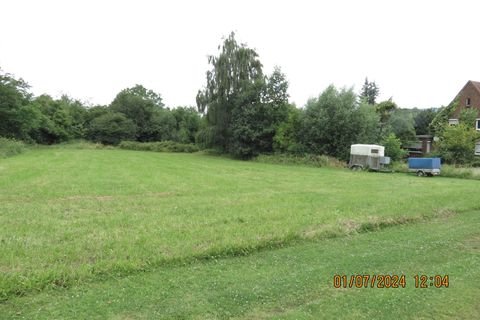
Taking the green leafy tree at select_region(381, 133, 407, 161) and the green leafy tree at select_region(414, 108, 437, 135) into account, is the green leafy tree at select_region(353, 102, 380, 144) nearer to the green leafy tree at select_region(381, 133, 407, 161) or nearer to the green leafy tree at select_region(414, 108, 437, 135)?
A: the green leafy tree at select_region(381, 133, 407, 161)

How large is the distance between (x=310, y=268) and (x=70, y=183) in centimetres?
1073

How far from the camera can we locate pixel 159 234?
21.2 feet

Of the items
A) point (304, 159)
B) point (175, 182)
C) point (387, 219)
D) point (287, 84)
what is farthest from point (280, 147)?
point (387, 219)

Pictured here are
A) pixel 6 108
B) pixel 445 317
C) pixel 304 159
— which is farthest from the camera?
pixel 6 108

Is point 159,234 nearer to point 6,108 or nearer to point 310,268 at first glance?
point 310,268

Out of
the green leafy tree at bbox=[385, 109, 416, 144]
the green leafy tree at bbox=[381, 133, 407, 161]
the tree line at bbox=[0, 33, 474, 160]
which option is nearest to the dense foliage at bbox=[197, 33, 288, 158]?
the tree line at bbox=[0, 33, 474, 160]

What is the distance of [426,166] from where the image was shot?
22906 millimetres

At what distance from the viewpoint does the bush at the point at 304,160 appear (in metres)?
28.8

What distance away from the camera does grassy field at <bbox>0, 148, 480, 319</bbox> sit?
3.85m

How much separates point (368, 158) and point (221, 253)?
22585 mm

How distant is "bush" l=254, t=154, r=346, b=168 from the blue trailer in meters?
5.90

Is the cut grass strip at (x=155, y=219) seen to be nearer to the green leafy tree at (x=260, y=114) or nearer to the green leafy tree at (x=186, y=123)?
the green leafy tree at (x=260, y=114)
